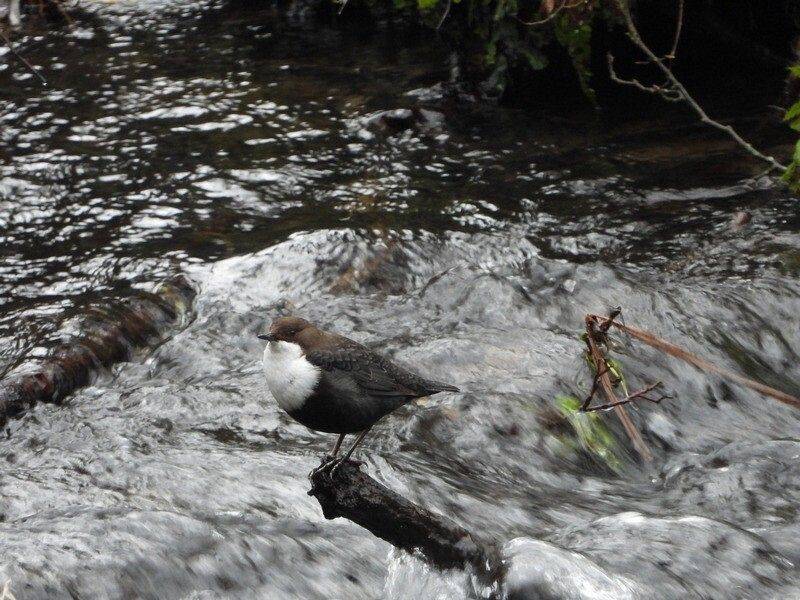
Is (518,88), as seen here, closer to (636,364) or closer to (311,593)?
(636,364)

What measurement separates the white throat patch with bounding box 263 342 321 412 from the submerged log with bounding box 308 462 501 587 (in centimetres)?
59

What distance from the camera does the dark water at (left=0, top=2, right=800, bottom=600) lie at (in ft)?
10.8

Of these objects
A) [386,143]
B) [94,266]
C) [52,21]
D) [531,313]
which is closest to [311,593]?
[531,313]

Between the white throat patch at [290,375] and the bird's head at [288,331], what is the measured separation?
0.03m

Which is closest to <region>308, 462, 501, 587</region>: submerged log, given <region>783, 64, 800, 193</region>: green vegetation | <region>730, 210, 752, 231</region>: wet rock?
<region>783, 64, 800, 193</region>: green vegetation

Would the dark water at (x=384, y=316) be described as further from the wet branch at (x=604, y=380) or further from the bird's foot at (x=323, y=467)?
the bird's foot at (x=323, y=467)

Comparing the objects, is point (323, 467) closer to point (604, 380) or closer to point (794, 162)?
point (604, 380)

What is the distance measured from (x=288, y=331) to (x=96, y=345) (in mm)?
2357

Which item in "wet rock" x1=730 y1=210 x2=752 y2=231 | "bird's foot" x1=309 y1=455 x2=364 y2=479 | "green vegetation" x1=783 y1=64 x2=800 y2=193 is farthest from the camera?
"wet rock" x1=730 y1=210 x2=752 y2=231

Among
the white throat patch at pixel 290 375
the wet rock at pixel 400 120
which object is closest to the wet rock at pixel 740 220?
the wet rock at pixel 400 120

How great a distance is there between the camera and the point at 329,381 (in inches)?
133

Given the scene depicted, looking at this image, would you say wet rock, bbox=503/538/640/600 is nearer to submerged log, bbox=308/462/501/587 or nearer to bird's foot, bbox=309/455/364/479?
submerged log, bbox=308/462/501/587

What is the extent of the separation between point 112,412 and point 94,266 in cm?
185

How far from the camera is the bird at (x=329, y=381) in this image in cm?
332
